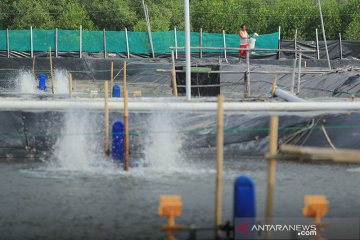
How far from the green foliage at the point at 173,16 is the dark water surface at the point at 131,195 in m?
37.1

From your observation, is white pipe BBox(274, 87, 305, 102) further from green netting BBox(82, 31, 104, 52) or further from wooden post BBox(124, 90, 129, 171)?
green netting BBox(82, 31, 104, 52)

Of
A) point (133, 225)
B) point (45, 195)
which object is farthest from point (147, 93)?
point (133, 225)

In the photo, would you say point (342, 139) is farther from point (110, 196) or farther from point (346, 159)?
point (346, 159)

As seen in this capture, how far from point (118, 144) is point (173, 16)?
43.7 meters

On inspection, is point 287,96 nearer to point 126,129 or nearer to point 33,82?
point 126,129

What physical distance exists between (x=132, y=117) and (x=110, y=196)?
3892mm

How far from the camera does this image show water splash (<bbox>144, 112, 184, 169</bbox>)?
1598cm

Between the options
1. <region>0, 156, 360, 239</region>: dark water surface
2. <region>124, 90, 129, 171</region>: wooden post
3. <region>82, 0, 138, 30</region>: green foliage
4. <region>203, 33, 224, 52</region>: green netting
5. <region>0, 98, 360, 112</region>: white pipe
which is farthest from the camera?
<region>82, 0, 138, 30</region>: green foliage

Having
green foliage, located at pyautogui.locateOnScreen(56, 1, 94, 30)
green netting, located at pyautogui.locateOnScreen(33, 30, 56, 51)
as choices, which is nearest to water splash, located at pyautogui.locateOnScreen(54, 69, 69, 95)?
green netting, located at pyautogui.locateOnScreen(33, 30, 56, 51)

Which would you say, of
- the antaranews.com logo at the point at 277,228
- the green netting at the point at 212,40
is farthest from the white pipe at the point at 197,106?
the green netting at the point at 212,40

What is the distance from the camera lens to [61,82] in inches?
1320

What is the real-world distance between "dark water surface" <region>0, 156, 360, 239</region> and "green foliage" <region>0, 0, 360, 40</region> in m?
37.1

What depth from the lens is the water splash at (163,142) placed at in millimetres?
15977

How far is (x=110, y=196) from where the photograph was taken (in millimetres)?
13055
